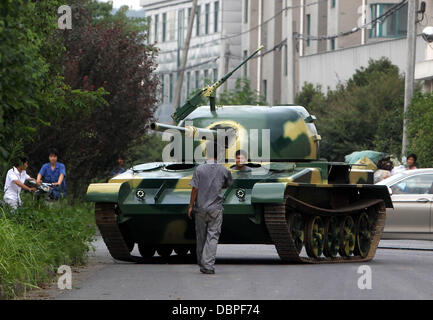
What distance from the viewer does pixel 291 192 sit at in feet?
57.5

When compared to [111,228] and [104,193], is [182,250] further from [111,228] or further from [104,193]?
[104,193]

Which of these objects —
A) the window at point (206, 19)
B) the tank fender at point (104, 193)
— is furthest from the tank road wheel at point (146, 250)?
the window at point (206, 19)

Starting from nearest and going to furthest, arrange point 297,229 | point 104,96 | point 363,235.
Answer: point 297,229 → point 363,235 → point 104,96

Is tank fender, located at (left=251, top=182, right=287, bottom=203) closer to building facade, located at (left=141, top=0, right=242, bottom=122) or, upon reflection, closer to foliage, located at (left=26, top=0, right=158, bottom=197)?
foliage, located at (left=26, top=0, right=158, bottom=197)

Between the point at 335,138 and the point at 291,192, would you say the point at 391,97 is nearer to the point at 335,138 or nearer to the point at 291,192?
the point at 335,138

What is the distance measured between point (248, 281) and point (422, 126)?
52.3 ft

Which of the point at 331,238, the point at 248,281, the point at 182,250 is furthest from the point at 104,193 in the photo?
the point at 331,238

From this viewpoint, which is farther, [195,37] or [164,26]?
[164,26]

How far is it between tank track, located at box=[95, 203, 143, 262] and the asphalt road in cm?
26

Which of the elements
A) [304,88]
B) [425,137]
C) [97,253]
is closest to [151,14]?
[304,88]

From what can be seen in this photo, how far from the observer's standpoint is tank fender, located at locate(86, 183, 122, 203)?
57.0 ft

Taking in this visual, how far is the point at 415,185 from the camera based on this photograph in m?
22.4

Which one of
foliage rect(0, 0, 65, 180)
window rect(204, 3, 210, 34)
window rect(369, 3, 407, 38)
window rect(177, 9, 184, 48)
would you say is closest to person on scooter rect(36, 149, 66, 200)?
foliage rect(0, 0, 65, 180)
